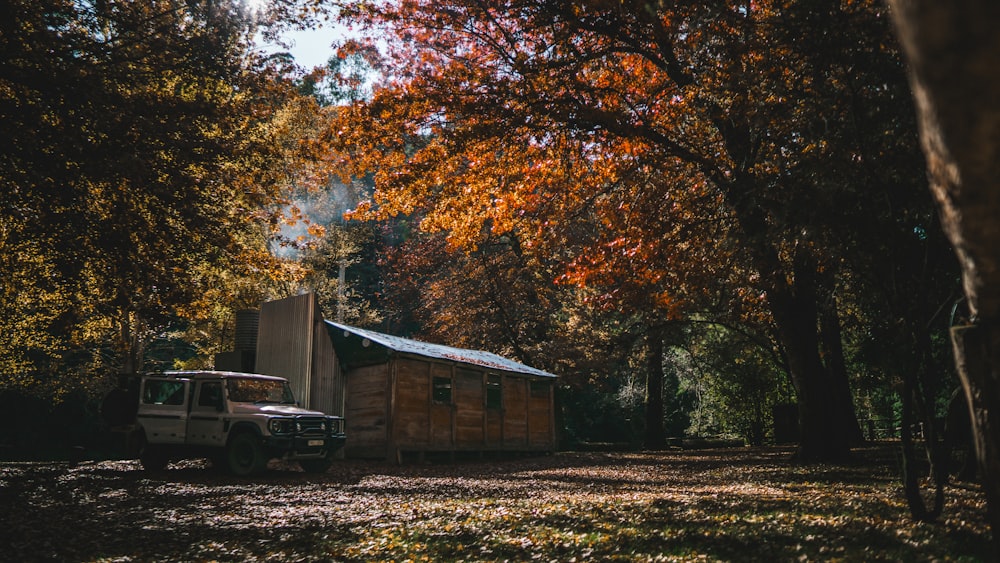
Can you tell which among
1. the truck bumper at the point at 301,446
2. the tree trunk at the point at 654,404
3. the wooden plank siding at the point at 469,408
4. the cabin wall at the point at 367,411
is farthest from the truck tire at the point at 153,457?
the tree trunk at the point at 654,404

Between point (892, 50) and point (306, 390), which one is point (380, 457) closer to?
point (306, 390)

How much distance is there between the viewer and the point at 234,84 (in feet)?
49.3

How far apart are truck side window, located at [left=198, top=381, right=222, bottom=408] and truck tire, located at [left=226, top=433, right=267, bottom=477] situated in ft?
3.16

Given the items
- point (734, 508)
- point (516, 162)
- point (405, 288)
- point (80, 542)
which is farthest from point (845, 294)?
point (405, 288)

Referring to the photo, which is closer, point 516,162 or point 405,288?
point 516,162

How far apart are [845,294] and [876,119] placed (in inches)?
425

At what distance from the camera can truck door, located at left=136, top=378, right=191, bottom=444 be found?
16.3 metres

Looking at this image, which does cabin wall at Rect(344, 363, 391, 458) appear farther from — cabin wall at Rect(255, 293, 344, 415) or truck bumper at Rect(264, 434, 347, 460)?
truck bumper at Rect(264, 434, 347, 460)

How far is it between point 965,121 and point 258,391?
16641mm

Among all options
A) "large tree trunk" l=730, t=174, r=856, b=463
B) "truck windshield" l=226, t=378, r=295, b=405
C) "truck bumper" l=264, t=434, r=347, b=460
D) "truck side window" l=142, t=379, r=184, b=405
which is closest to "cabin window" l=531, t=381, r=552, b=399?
"large tree trunk" l=730, t=174, r=856, b=463

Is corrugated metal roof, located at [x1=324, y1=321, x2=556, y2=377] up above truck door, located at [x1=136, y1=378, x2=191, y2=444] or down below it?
above

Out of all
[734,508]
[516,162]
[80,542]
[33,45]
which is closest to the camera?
[80,542]

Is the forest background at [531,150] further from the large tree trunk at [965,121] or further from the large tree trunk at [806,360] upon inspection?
the large tree trunk at [965,121]

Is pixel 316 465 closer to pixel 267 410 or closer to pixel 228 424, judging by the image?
pixel 267 410
